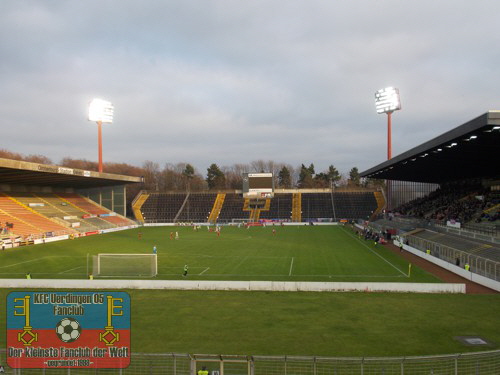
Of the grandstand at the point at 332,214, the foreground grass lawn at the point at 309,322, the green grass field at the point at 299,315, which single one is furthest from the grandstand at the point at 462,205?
the foreground grass lawn at the point at 309,322

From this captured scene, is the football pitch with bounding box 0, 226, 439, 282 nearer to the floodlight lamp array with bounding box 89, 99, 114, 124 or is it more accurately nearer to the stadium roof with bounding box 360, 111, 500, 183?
the stadium roof with bounding box 360, 111, 500, 183

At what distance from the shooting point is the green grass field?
13.7 metres

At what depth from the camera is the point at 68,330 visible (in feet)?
26.5

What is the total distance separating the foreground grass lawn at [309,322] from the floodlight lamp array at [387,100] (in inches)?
2118

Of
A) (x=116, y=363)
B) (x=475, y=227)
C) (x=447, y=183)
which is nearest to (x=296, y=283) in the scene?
(x=116, y=363)

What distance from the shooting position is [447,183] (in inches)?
2549

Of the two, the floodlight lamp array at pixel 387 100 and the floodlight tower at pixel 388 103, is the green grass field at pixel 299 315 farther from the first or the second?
the floodlight lamp array at pixel 387 100

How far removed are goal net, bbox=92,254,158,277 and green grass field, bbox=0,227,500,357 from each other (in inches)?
41.3

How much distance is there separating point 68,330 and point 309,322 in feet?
35.9

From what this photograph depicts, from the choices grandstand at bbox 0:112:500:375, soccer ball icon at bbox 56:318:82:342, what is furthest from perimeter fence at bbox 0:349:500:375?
soccer ball icon at bbox 56:318:82:342

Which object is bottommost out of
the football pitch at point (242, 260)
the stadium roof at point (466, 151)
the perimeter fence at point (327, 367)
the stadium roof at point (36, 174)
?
the football pitch at point (242, 260)

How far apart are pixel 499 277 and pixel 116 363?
72.8 ft

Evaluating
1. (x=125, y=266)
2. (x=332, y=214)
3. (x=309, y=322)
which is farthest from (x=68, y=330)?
(x=332, y=214)

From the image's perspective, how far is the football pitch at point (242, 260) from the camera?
26.4 meters
